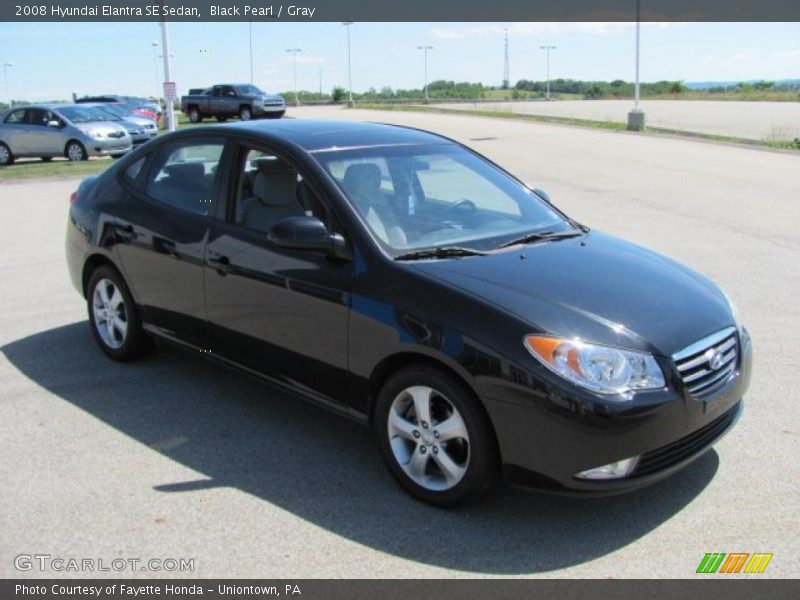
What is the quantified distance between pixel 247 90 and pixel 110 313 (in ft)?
115

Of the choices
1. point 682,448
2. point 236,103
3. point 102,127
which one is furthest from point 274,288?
point 236,103

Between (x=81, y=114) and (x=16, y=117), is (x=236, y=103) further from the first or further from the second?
(x=16, y=117)

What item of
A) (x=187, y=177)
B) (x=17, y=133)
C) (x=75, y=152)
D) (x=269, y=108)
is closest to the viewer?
(x=187, y=177)

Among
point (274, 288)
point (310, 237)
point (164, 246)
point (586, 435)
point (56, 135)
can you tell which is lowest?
point (586, 435)

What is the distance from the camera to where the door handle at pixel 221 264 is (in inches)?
185

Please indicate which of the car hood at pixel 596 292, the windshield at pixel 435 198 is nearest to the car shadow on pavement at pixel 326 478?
the car hood at pixel 596 292

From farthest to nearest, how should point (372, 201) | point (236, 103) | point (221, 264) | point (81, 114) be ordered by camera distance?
1. point (236, 103)
2. point (81, 114)
3. point (221, 264)
4. point (372, 201)

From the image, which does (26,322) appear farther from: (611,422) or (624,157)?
(624,157)

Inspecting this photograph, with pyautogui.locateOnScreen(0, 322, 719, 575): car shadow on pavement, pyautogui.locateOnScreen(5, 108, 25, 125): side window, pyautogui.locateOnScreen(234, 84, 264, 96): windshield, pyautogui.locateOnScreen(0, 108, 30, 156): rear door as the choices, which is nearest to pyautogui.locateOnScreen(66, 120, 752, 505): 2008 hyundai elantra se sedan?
pyautogui.locateOnScreen(0, 322, 719, 575): car shadow on pavement

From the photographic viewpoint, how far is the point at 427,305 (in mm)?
3701

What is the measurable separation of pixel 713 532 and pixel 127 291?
155 inches

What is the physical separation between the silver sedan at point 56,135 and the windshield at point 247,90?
15.6 metres

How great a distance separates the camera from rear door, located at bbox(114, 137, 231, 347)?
16.2 ft
